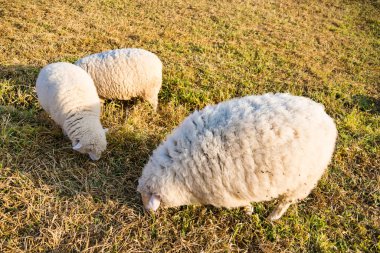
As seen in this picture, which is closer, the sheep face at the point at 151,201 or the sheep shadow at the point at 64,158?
the sheep face at the point at 151,201

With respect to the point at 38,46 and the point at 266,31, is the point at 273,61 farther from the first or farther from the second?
the point at 38,46

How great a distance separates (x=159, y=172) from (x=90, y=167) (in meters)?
1.03

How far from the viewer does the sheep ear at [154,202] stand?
2.82m

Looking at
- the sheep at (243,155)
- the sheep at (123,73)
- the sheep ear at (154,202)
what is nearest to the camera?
the sheep at (243,155)

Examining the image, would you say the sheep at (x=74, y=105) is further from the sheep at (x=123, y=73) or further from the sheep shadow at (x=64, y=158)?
the sheep at (x=123, y=73)

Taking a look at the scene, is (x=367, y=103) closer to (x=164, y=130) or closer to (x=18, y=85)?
(x=164, y=130)

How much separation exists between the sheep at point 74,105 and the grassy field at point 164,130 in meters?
0.21

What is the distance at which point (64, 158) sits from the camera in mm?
3520

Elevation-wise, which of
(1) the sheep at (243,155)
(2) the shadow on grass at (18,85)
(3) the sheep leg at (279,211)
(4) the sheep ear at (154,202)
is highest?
(1) the sheep at (243,155)

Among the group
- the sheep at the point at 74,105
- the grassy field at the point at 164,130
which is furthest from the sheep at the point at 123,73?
the sheep at the point at 74,105

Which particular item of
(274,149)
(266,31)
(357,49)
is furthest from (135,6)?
(274,149)

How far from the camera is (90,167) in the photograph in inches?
136

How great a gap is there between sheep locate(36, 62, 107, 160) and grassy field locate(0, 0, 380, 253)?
0.21 meters

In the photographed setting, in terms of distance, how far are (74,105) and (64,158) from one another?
0.62m
